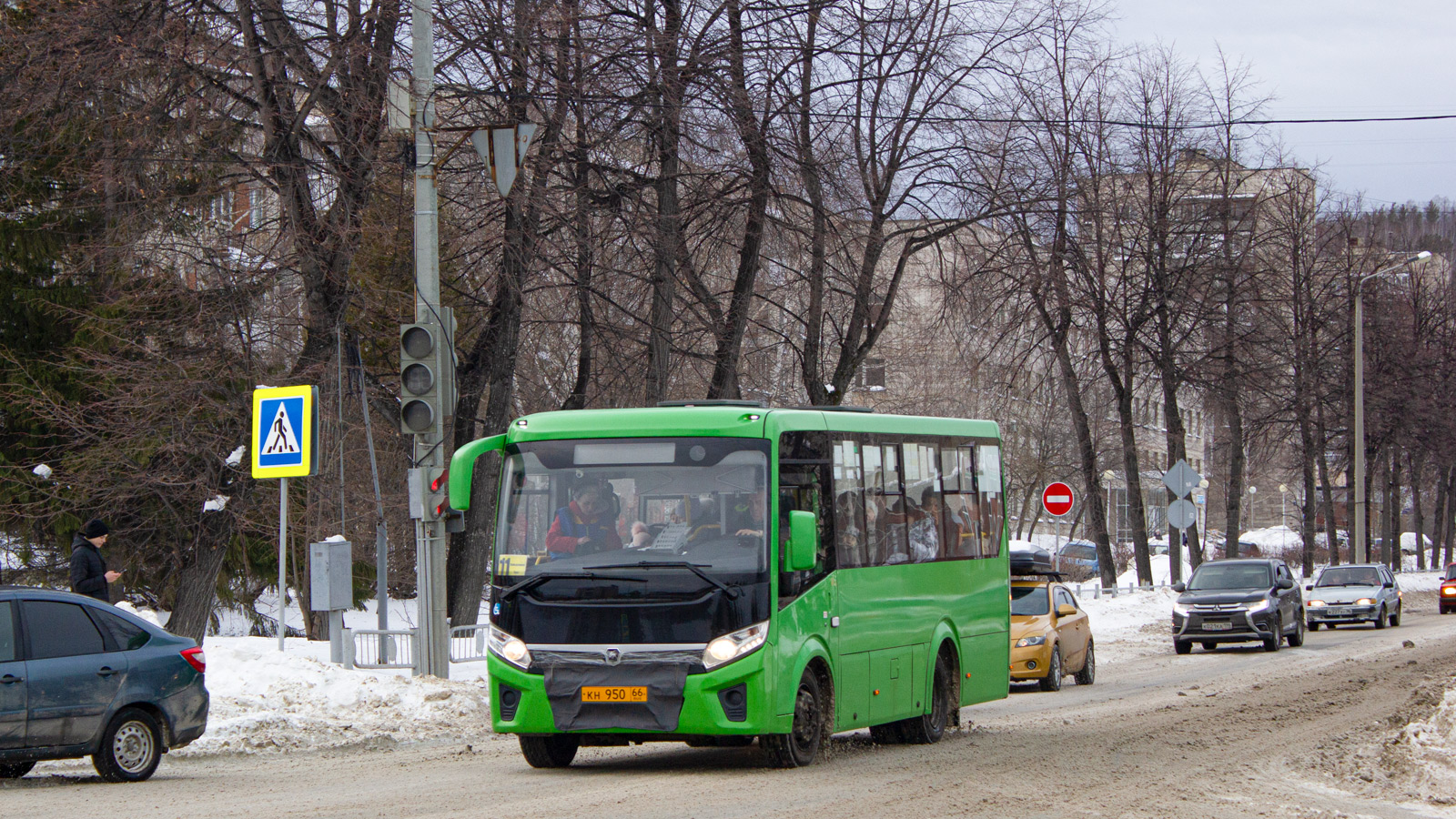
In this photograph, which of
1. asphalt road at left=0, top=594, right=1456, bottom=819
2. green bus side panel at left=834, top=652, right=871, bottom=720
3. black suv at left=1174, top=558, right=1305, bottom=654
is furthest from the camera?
black suv at left=1174, top=558, right=1305, bottom=654

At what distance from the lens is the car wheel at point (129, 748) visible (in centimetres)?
1139

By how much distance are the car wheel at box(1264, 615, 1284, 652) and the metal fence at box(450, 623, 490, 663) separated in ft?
50.2

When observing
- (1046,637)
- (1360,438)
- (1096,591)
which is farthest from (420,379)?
(1360,438)

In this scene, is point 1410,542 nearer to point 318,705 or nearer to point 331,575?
point 331,575

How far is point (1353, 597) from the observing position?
37.2 meters

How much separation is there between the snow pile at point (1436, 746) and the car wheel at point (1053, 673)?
654 cm

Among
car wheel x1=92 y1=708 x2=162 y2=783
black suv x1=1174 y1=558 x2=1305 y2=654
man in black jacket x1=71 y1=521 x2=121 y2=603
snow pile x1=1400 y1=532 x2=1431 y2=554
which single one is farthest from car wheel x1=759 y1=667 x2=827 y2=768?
snow pile x1=1400 y1=532 x2=1431 y2=554

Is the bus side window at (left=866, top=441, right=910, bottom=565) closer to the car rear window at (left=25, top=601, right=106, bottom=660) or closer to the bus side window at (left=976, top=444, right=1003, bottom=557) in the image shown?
the bus side window at (left=976, top=444, right=1003, bottom=557)

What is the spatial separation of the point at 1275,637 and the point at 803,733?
19.4 m

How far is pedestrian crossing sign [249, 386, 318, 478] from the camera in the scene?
16484 millimetres

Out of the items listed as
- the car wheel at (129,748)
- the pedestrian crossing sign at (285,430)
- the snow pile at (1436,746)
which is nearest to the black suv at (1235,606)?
the snow pile at (1436,746)

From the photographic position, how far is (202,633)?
24266mm

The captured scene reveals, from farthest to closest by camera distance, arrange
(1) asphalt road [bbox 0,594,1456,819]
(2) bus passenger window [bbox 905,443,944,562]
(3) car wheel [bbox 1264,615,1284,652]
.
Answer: (3) car wheel [bbox 1264,615,1284,652], (2) bus passenger window [bbox 905,443,944,562], (1) asphalt road [bbox 0,594,1456,819]

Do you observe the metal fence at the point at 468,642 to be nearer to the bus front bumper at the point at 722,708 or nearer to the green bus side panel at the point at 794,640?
the green bus side panel at the point at 794,640
